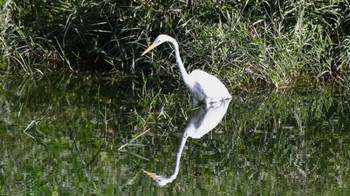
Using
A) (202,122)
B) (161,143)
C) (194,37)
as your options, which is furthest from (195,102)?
(161,143)

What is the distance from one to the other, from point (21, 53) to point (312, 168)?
19.0ft

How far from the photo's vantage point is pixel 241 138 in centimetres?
905

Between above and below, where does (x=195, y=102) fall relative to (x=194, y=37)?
below

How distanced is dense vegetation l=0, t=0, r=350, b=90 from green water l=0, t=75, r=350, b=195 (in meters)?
0.47

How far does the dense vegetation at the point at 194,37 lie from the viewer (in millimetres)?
11609

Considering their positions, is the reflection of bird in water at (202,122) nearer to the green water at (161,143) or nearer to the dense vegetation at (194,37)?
the green water at (161,143)

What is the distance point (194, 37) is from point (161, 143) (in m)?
3.19

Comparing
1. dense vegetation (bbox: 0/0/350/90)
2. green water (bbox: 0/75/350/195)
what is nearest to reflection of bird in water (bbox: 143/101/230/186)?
green water (bbox: 0/75/350/195)

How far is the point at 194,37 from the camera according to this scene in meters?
11.7

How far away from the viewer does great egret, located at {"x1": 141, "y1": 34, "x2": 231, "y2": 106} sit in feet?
34.5

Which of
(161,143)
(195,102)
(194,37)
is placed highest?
(161,143)

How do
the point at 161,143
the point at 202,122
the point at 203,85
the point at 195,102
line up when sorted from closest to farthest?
the point at 161,143 < the point at 202,122 < the point at 203,85 < the point at 195,102

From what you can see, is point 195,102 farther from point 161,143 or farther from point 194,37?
point 161,143

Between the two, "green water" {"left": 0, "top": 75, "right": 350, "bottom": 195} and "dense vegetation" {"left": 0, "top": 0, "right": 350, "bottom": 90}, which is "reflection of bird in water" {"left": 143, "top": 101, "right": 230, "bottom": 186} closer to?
"green water" {"left": 0, "top": 75, "right": 350, "bottom": 195}
